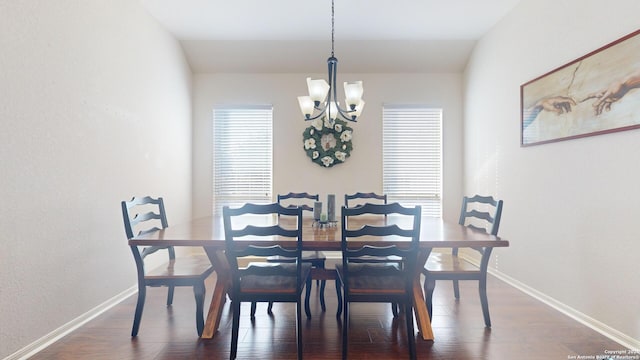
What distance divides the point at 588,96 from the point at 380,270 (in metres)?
2.01

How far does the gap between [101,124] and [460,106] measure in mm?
4097

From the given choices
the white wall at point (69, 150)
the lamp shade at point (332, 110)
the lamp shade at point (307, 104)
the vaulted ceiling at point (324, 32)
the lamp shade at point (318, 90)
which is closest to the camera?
the white wall at point (69, 150)

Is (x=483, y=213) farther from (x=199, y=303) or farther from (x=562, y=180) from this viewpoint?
(x=199, y=303)

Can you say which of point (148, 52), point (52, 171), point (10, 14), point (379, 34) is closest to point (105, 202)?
point (52, 171)

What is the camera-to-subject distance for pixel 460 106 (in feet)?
13.4

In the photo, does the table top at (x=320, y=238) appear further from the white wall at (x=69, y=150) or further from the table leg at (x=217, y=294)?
the white wall at (x=69, y=150)

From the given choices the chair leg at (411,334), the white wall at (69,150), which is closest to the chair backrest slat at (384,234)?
the chair leg at (411,334)

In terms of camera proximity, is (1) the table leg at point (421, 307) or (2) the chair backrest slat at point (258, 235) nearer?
(2) the chair backrest slat at point (258, 235)

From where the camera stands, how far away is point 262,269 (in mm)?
1860

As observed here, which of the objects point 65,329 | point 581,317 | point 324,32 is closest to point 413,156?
point 324,32

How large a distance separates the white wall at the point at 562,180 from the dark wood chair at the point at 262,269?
2103 mm

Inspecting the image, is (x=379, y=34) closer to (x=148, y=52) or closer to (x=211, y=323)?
(x=148, y=52)

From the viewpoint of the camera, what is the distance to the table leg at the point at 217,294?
201 centimetres

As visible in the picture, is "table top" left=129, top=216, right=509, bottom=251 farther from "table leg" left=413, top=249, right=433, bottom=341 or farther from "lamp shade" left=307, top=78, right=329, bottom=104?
"lamp shade" left=307, top=78, right=329, bottom=104
